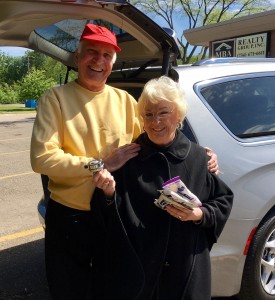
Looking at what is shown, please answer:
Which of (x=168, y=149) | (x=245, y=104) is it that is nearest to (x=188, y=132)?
(x=168, y=149)

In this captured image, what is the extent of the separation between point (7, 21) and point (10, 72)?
87091 millimetres

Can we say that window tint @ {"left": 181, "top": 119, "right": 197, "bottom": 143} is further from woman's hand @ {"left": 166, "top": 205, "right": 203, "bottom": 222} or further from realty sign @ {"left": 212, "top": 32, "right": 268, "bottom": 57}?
realty sign @ {"left": 212, "top": 32, "right": 268, "bottom": 57}

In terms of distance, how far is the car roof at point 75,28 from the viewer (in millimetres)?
1887

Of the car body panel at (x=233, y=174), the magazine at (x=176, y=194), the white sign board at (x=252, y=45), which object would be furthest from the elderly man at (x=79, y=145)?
the white sign board at (x=252, y=45)

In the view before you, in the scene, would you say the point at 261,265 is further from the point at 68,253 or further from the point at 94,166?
the point at 94,166

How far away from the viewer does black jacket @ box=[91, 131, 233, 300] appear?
1.86 m

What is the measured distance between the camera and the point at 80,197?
1905mm

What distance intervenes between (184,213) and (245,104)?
1.24 metres

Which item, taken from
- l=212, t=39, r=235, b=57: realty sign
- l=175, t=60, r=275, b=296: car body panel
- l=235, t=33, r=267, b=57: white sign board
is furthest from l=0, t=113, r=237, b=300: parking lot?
l=212, t=39, r=235, b=57: realty sign

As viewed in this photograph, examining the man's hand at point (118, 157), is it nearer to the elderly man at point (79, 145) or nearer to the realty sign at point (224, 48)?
the elderly man at point (79, 145)

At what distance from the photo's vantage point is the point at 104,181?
1761 millimetres

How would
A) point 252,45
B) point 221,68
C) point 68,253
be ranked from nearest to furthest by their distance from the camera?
point 68,253 < point 221,68 < point 252,45

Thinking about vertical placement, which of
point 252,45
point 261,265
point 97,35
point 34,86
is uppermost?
point 252,45

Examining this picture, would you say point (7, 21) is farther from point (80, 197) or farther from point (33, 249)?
point (33, 249)
